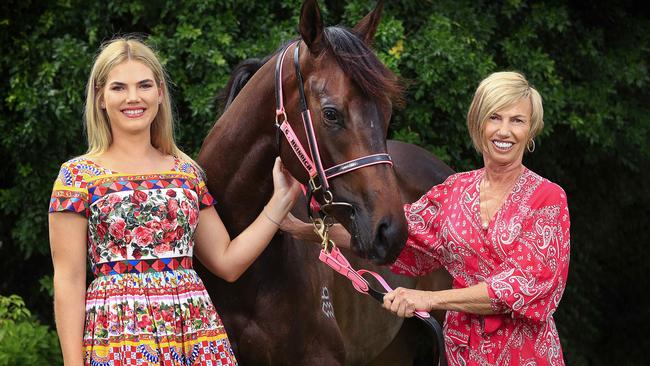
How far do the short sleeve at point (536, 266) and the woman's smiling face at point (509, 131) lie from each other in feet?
0.52

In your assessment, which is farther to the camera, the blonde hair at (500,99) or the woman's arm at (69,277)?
the blonde hair at (500,99)

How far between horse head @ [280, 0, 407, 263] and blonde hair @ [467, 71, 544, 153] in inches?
10.6

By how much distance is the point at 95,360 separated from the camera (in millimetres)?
2463

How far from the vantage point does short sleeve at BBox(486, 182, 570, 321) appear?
2727 mm

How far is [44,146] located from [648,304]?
15.9ft

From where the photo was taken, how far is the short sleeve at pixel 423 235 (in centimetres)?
304

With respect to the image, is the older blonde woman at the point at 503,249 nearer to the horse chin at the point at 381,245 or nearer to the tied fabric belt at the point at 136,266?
the horse chin at the point at 381,245

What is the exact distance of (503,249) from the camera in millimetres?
2768

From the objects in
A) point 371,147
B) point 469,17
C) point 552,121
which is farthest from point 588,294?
point 371,147

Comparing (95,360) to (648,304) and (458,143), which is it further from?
(648,304)

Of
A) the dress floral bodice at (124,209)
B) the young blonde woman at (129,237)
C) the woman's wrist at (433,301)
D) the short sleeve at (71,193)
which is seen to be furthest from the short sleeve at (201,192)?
the woman's wrist at (433,301)

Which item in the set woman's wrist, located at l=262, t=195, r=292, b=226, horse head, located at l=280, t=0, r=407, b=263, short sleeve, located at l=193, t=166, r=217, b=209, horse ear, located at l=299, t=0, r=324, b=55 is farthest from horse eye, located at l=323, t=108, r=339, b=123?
short sleeve, located at l=193, t=166, r=217, b=209

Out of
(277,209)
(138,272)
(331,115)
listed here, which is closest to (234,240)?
(277,209)

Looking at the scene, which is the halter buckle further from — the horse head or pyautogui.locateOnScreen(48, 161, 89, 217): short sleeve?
pyautogui.locateOnScreen(48, 161, 89, 217): short sleeve
